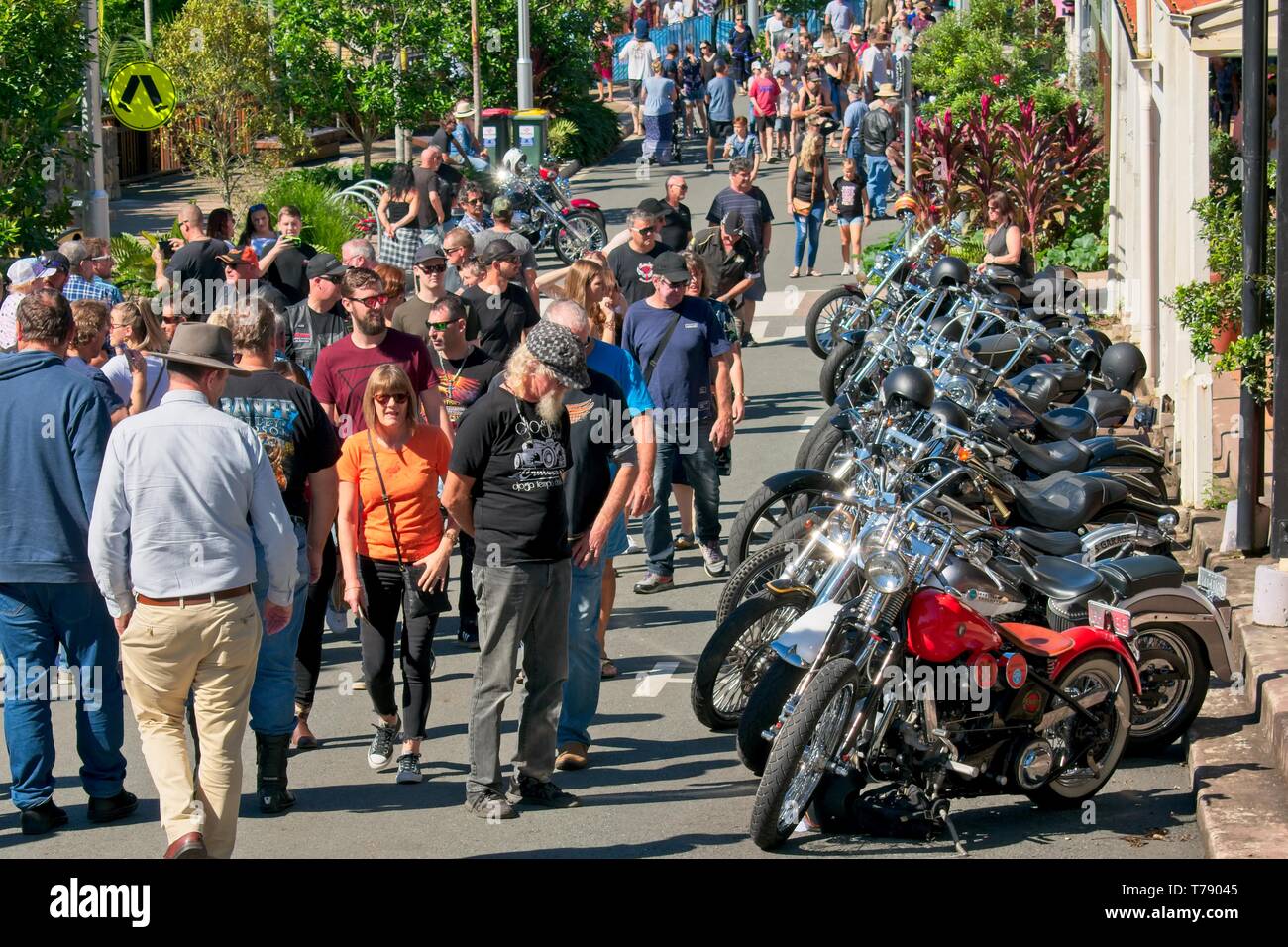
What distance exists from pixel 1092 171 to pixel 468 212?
7839mm

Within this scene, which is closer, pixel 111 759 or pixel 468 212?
pixel 111 759

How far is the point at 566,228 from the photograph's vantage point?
21.5 metres

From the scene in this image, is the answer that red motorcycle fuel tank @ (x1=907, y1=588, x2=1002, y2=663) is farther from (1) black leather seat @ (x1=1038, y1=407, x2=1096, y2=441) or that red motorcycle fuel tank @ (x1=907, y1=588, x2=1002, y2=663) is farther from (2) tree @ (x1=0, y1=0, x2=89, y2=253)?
(2) tree @ (x1=0, y1=0, x2=89, y2=253)

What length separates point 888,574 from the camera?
21.9 feet

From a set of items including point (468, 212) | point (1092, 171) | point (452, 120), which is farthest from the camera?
point (452, 120)

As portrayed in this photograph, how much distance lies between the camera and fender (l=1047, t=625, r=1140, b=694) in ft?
23.1

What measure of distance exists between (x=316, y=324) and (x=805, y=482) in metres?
3.27

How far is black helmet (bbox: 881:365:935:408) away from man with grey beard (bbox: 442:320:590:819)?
263cm

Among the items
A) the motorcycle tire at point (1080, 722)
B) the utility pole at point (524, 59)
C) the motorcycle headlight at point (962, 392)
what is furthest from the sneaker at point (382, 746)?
the utility pole at point (524, 59)

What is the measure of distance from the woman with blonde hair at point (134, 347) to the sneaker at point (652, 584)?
9.99 feet

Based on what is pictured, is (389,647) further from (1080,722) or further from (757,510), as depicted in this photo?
(1080,722)
